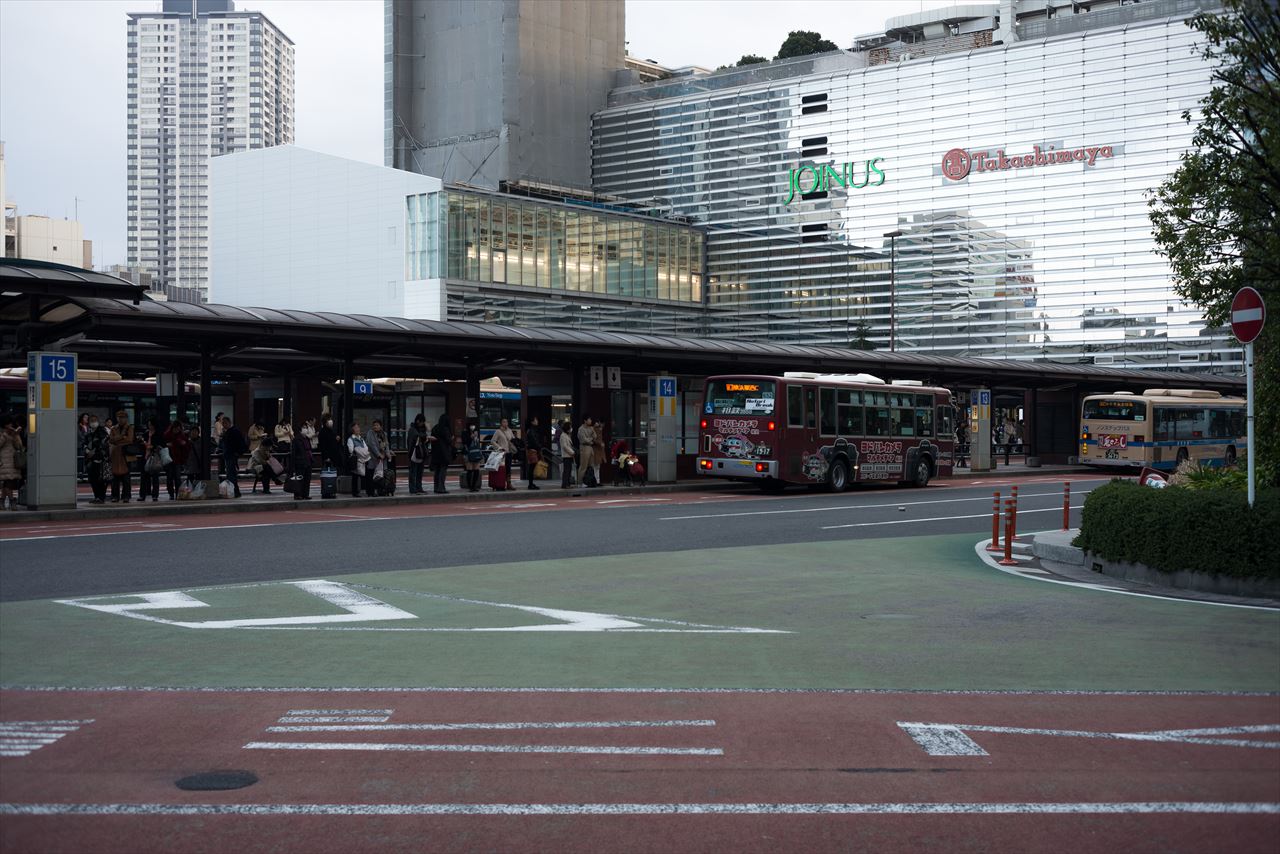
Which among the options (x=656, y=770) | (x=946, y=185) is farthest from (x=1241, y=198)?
(x=946, y=185)

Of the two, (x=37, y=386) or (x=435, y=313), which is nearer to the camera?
(x=37, y=386)

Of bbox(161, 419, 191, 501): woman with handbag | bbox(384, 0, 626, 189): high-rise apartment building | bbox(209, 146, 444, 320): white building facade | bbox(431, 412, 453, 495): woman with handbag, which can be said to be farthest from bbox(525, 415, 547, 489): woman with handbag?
bbox(384, 0, 626, 189): high-rise apartment building

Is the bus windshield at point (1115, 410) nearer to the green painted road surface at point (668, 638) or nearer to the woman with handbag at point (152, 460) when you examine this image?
the green painted road surface at point (668, 638)

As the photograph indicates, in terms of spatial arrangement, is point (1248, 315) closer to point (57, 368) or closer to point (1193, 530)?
point (1193, 530)

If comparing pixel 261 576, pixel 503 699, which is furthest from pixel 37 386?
pixel 503 699

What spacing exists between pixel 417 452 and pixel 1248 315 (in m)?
20.1

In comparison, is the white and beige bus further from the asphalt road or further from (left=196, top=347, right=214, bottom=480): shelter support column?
(left=196, top=347, right=214, bottom=480): shelter support column

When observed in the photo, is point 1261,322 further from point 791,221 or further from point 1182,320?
point 791,221

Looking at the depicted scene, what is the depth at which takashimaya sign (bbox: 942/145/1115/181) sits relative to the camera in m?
92.6

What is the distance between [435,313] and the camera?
3083 inches

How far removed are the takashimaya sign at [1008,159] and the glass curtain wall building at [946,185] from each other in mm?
111

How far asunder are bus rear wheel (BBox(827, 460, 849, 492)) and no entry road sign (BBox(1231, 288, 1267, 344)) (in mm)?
19810

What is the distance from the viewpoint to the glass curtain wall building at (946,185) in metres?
91.1

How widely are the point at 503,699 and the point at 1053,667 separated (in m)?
4.12
